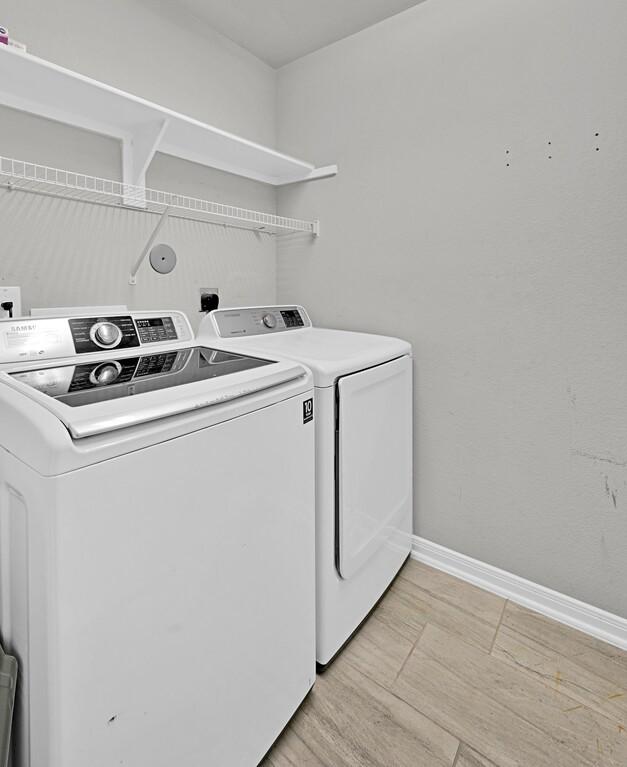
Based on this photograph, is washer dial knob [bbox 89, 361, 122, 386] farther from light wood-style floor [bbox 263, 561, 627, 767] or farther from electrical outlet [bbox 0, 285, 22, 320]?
light wood-style floor [bbox 263, 561, 627, 767]

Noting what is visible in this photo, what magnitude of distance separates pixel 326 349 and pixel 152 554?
3.02 feet

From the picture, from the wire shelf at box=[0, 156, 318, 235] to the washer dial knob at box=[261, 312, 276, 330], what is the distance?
455 millimetres

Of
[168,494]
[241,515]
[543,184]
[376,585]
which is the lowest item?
[376,585]

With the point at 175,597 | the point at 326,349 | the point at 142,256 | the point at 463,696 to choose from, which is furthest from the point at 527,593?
the point at 142,256

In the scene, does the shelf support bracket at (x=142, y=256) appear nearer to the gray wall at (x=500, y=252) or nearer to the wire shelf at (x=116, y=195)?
the wire shelf at (x=116, y=195)

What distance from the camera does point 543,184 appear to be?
155cm

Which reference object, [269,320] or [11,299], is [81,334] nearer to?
[11,299]

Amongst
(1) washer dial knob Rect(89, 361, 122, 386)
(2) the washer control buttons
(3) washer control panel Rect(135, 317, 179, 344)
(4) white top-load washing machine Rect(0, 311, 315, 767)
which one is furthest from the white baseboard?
(1) washer dial knob Rect(89, 361, 122, 386)

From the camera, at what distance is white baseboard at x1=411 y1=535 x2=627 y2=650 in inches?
60.6

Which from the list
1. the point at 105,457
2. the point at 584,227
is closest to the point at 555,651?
the point at 584,227

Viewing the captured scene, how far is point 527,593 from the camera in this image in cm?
171

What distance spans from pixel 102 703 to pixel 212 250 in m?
1.77

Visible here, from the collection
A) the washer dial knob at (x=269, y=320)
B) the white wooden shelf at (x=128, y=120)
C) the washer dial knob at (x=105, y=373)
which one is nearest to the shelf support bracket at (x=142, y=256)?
the white wooden shelf at (x=128, y=120)

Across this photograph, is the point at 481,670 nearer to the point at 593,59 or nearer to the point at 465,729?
the point at 465,729
